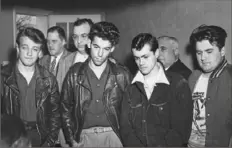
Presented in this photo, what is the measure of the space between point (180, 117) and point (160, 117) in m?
0.12

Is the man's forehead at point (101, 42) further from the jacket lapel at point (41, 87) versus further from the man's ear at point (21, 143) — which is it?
the man's ear at point (21, 143)

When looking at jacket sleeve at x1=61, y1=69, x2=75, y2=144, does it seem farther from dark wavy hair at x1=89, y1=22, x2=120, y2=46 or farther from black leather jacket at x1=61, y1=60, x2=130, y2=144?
dark wavy hair at x1=89, y1=22, x2=120, y2=46

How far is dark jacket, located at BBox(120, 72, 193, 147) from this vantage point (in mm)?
1774

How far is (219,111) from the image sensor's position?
1.85 meters

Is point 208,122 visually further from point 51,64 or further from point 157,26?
point 157,26

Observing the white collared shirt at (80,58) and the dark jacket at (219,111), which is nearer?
the dark jacket at (219,111)

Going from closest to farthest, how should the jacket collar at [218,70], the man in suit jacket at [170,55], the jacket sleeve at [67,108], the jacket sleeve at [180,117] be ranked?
the jacket sleeve at [180,117] < the jacket collar at [218,70] < the jacket sleeve at [67,108] < the man in suit jacket at [170,55]

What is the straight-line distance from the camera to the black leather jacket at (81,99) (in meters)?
1.97

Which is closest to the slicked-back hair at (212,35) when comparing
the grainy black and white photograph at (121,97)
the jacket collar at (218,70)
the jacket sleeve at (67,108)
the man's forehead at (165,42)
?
the grainy black and white photograph at (121,97)

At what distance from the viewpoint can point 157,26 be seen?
3.43 metres

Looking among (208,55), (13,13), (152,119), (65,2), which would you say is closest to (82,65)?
(152,119)

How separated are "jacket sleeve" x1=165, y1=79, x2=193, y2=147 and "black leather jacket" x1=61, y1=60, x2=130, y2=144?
40cm

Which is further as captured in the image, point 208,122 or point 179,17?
point 179,17

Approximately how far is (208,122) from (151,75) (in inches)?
19.1
